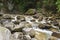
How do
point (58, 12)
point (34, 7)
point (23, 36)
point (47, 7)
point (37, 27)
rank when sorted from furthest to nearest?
point (34, 7) → point (47, 7) → point (58, 12) → point (37, 27) → point (23, 36)

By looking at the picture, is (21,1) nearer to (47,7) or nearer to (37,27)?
(47,7)

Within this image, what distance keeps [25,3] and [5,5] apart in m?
2.41

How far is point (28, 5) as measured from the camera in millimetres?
21109

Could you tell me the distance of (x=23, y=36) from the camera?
27.5ft

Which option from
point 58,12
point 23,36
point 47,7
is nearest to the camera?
point 23,36

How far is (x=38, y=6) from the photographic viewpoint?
66.6 feet

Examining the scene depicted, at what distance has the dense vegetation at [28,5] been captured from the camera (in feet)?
62.0

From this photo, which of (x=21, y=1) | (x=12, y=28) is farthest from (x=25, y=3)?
(x=12, y=28)

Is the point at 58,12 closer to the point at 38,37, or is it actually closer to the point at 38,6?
the point at 38,6

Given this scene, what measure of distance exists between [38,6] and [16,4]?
3.01 metres

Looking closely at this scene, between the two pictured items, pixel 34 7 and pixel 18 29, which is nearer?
pixel 18 29

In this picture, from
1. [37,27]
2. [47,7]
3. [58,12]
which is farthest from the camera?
[47,7]

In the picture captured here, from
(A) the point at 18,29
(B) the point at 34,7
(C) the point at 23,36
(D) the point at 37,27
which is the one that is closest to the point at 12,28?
(A) the point at 18,29

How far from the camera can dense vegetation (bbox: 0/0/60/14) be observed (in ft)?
62.0
